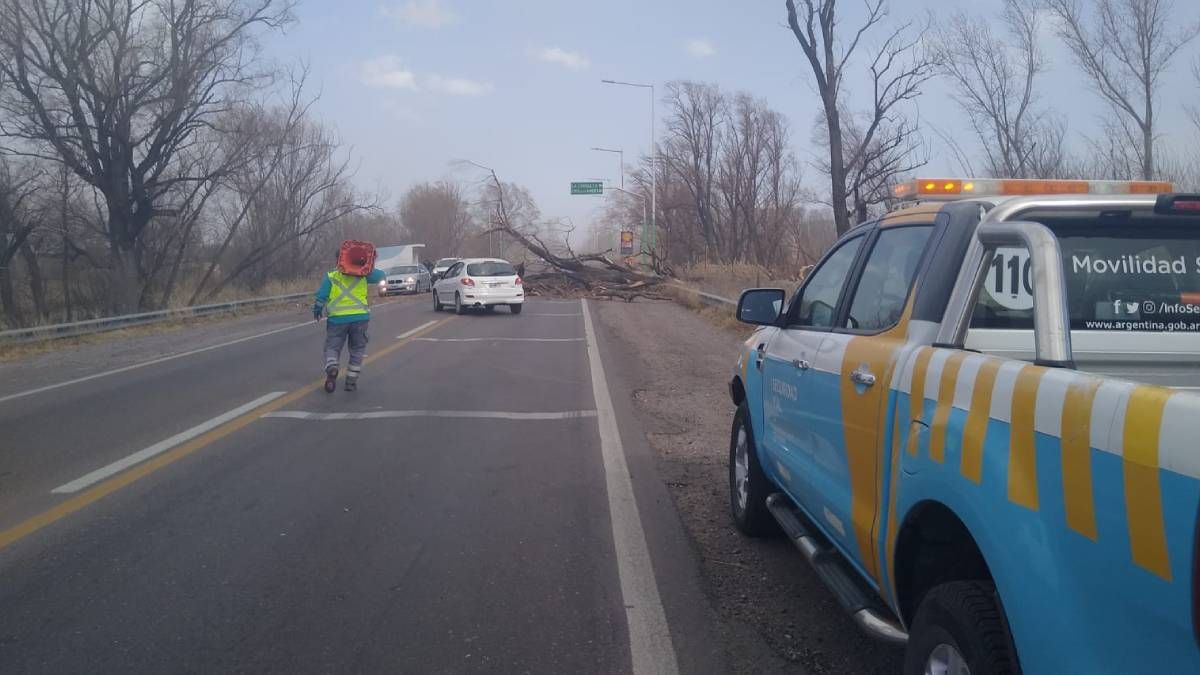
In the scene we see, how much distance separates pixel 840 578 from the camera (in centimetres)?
403

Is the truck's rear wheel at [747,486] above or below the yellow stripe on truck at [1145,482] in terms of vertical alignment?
below

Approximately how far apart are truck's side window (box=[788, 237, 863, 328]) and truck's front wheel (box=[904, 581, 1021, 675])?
1.99 metres

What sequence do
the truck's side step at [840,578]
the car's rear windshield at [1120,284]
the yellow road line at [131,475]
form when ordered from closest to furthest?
the truck's side step at [840,578], the car's rear windshield at [1120,284], the yellow road line at [131,475]

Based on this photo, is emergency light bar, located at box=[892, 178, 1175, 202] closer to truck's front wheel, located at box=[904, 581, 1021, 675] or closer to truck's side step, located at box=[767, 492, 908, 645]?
truck's side step, located at box=[767, 492, 908, 645]

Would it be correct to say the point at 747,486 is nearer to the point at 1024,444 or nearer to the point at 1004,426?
the point at 1004,426

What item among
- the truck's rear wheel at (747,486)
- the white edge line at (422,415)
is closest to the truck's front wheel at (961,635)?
the truck's rear wheel at (747,486)

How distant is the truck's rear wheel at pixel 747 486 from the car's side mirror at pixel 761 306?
66 centimetres

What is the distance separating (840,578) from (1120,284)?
5.30 ft

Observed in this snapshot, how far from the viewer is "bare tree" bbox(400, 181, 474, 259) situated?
266 feet

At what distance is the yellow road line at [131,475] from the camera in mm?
6016

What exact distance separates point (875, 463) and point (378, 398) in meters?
8.66

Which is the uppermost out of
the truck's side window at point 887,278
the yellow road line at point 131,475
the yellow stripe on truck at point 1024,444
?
the truck's side window at point 887,278

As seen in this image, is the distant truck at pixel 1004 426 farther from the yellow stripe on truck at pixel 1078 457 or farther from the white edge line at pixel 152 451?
the white edge line at pixel 152 451

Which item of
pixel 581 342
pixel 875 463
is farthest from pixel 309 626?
pixel 581 342
